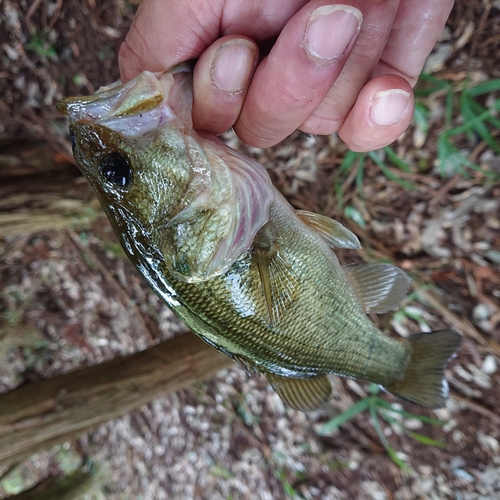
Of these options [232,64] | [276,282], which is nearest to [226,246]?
[276,282]

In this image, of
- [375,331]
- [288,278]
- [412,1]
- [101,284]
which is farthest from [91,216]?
[412,1]

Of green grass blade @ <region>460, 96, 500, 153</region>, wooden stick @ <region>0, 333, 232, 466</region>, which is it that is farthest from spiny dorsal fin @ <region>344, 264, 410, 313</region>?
wooden stick @ <region>0, 333, 232, 466</region>

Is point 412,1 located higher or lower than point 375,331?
higher

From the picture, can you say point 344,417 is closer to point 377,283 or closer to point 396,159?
point 377,283

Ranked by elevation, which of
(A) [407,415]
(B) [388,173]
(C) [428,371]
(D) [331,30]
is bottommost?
(A) [407,415]

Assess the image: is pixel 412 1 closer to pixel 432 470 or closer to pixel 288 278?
pixel 288 278

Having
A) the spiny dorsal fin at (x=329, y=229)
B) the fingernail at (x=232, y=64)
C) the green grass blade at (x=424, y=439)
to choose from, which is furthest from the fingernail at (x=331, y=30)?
the green grass blade at (x=424, y=439)
